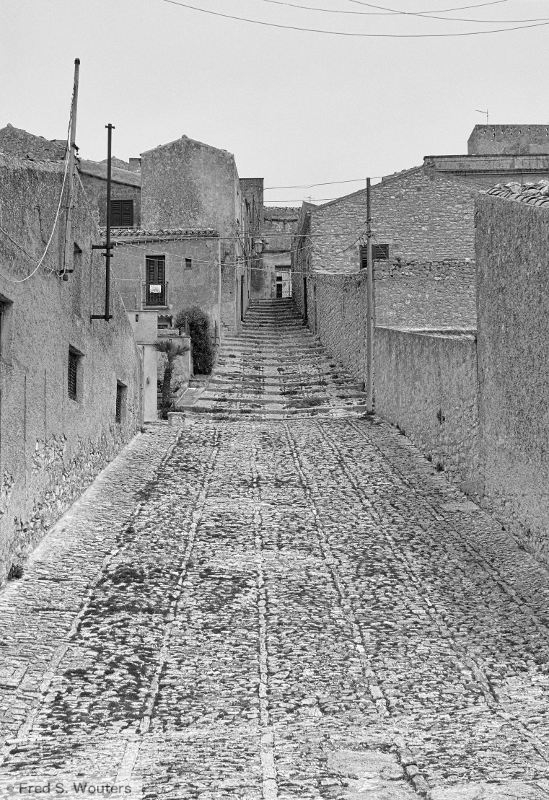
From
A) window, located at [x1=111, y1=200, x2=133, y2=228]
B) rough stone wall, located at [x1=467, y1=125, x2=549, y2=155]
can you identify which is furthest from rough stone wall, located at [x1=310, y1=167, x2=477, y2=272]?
rough stone wall, located at [x1=467, y1=125, x2=549, y2=155]

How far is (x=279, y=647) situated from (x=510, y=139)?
1432 inches

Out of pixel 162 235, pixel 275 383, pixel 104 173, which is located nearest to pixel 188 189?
pixel 104 173

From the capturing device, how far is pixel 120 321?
1556 cm

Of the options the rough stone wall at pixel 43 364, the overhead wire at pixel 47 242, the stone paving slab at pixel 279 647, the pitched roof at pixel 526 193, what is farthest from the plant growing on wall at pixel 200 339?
the pitched roof at pixel 526 193

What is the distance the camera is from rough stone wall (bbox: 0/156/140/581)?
8.98m

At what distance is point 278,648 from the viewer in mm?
7605

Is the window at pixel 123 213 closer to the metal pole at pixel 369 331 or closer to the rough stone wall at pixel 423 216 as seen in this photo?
the rough stone wall at pixel 423 216

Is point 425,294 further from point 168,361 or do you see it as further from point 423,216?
point 168,361

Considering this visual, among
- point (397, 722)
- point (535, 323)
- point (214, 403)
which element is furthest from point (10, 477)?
point (214, 403)

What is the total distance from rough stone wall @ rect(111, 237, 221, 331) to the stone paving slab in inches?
631

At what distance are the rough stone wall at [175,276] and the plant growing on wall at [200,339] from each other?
Answer: 2356 mm

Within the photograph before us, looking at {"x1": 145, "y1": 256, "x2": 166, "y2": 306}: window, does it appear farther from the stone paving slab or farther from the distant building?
the distant building

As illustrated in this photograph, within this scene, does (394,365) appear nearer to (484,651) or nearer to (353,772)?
(484,651)

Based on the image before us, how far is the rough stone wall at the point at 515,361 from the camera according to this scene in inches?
374
